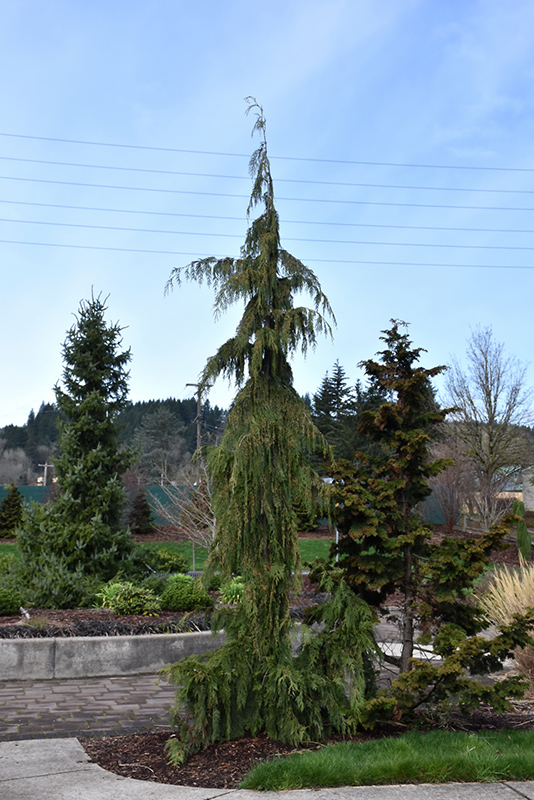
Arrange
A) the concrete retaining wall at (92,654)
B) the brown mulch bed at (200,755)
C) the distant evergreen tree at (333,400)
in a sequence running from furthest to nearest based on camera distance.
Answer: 1. the distant evergreen tree at (333,400)
2. the concrete retaining wall at (92,654)
3. the brown mulch bed at (200,755)

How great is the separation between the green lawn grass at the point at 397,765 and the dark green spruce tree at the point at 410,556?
312mm

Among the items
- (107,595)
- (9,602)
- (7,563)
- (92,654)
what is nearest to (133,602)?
(107,595)

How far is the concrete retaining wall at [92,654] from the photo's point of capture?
6.82 metres

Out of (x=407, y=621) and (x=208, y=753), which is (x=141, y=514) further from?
(x=208, y=753)

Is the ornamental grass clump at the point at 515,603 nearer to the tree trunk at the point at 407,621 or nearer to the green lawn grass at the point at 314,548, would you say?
the tree trunk at the point at 407,621

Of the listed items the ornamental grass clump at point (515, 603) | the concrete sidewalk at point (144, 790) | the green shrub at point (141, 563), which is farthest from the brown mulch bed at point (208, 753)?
the green shrub at point (141, 563)

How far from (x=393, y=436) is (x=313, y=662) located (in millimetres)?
2019

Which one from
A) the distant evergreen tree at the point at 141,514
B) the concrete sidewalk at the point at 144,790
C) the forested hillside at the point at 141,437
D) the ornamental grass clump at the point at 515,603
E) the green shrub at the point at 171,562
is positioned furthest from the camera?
the forested hillside at the point at 141,437

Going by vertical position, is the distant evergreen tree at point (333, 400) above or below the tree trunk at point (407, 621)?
above

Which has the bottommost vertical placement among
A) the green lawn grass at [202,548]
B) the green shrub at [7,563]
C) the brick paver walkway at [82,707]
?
the green lawn grass at [202,548]

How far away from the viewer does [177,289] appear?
527cm

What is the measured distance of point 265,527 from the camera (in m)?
4.87

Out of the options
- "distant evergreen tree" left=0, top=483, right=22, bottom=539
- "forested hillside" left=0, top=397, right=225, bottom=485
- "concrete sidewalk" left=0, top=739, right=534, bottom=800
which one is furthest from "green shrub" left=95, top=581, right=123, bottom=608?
"forested hillside" left=0, top=397, right=225, bottom=485

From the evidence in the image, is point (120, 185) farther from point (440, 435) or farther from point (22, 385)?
point (440, 435)
